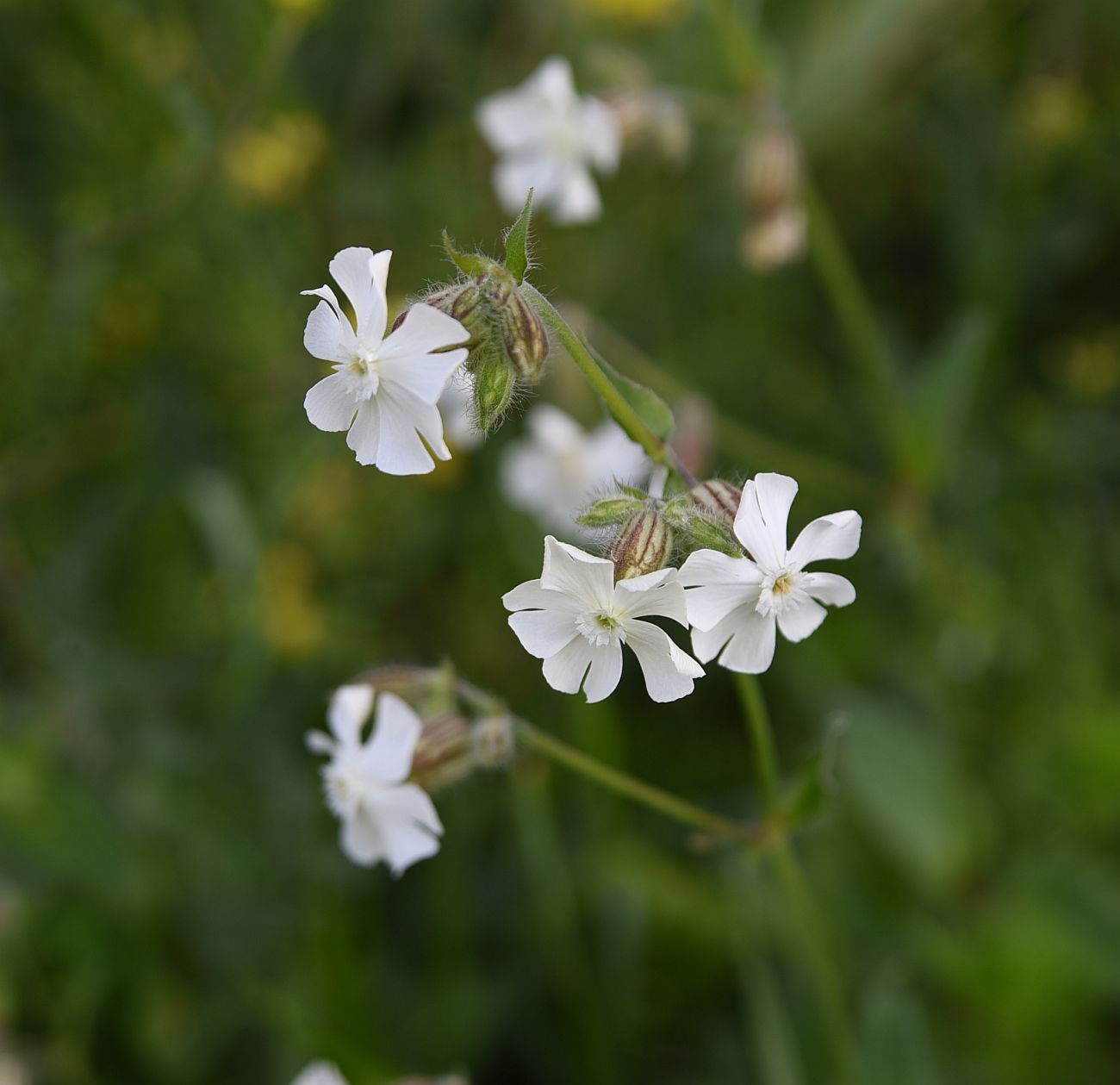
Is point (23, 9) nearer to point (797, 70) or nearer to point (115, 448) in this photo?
point (115, 448)

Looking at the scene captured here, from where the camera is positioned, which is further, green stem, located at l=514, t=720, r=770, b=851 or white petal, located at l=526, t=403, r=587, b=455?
white petal, located at l=526, t=403, r=587, b=455

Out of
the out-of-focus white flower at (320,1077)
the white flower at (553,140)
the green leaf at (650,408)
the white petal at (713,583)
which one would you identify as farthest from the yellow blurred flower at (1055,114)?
the out-of-focus white flower at (320,1077)

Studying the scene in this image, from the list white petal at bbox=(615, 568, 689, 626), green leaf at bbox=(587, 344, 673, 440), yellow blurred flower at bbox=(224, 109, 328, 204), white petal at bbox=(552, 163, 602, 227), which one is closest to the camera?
white petal at bbox=(615, 568, 689, 626)

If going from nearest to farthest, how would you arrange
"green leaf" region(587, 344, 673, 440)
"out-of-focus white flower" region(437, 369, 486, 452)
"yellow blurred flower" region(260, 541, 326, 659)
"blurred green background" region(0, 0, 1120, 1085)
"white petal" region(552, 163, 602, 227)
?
"green leaf" region(587, 344, 673, 440)
"out-of-focus white flower" region(437, 369, 486, 452)
"blurred green background" region(0, 0, 1120, 1085)
"white petal" region(552, 163, 602, 227)
"yellow blurred flower" region(260, 541, 326, 659)

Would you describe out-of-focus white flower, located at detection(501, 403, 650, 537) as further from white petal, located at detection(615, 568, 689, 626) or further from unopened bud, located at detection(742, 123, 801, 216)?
white petal, located at detection(615, 568, 689, 626)

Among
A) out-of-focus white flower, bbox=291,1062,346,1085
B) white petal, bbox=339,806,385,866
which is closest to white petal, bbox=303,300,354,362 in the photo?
white petal, bbox=339,806,385,866

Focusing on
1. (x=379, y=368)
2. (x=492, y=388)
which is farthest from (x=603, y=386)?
(x=379, y=368)

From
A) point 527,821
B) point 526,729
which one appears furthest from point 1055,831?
point 526,729
